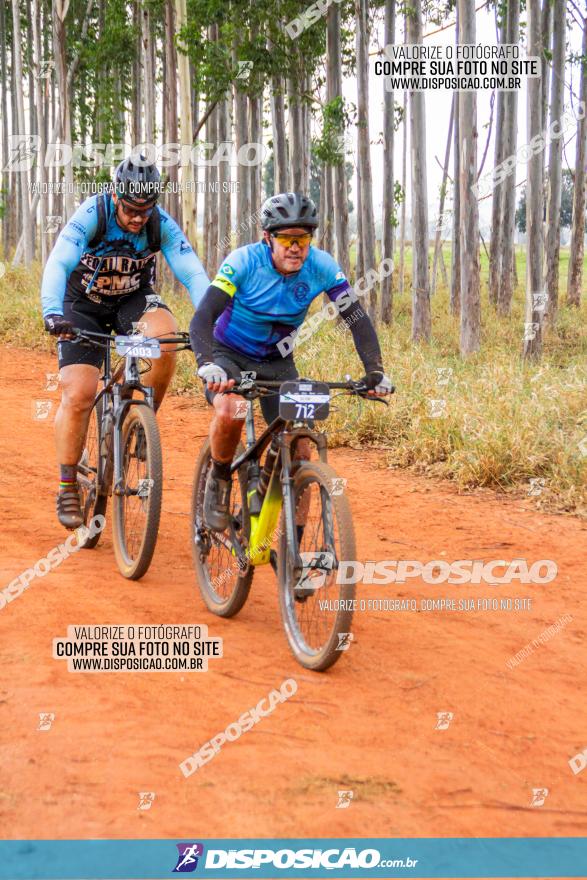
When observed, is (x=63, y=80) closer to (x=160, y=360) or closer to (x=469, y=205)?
(x=469, y=205)

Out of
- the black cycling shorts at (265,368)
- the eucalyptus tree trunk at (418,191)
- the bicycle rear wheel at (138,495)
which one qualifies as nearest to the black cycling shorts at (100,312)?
the bicycle rear wheel at (138,495)

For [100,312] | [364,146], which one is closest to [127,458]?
[100,312]

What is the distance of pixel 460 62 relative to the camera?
14.1 meters

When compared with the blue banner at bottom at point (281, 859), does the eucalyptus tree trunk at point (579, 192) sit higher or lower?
higher

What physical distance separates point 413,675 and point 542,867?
4.89 feet

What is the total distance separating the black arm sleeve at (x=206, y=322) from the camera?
16.1 ft

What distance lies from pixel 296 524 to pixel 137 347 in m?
1.66

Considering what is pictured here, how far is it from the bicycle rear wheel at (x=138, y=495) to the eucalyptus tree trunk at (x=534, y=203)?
8.68m

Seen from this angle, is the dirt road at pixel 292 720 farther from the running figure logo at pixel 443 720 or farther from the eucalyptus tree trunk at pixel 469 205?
the eucalyptus tree trunk at pixel 469 205

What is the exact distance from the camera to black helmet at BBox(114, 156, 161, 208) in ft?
18.7

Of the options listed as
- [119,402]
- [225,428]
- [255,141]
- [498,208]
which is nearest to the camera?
[225,428]

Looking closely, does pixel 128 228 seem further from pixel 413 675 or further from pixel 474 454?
pixel 474 454

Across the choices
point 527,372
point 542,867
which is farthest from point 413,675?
point 527,372

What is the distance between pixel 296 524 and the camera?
4730 millimetres
